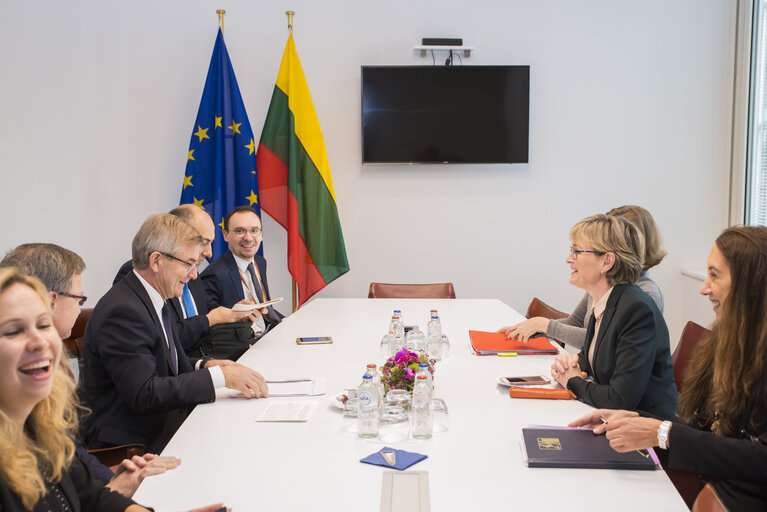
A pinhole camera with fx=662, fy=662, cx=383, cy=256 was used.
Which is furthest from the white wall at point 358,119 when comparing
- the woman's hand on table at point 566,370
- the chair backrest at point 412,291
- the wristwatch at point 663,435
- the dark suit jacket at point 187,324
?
the wristwatch at point 663,435

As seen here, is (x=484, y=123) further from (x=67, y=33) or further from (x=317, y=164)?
(x=67, y=33)

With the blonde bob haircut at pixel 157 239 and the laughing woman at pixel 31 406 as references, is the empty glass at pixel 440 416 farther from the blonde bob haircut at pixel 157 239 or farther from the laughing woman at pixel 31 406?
the blonde bob haircut at pixel 157 239

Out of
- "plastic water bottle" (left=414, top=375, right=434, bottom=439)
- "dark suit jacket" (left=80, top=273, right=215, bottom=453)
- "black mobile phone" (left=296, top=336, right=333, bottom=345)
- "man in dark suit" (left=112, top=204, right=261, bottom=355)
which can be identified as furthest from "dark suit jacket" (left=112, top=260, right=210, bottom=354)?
"plastic water bottle" (left=414, top=375, right=434, bottom=439)

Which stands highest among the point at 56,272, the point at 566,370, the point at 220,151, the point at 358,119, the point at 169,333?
the point at 358,119

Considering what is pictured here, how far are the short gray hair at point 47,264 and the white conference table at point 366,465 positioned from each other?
62cm

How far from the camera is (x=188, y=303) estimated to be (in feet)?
12.3

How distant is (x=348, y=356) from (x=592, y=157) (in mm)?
3443

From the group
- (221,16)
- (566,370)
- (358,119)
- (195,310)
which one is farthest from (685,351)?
(221,16)

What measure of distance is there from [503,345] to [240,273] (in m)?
1.85

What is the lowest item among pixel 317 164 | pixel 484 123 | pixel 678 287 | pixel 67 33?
pixel 678 287

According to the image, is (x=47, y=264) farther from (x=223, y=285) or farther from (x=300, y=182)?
(x=300, y=182)

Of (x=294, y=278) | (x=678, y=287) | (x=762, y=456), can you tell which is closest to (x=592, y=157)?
(x=678, y=287)

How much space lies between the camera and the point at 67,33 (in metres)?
5.50

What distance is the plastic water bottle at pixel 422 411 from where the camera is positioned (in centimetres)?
200
